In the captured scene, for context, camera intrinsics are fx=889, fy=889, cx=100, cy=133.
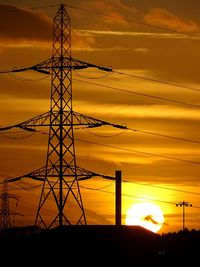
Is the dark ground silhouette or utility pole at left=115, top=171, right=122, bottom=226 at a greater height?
utility pole at left=115, top=171, right=122, bottom=226

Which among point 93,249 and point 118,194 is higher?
point 118,194

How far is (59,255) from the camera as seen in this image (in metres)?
91.4

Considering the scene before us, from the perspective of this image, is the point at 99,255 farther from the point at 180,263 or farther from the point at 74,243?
the point at 180,263

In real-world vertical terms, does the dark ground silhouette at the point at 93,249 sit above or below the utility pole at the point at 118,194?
below

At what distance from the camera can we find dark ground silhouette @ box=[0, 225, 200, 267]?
91.1 meters

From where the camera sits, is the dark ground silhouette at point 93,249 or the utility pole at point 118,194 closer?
the dark ground silhouette at point 93,249

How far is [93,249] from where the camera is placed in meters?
92.8

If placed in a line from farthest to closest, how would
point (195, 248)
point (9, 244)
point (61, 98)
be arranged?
1. point (195, 248)
2. point (9, 244)
3. point (61, 98)

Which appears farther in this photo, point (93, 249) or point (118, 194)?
point (118, 194)

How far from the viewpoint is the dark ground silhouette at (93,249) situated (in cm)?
9106

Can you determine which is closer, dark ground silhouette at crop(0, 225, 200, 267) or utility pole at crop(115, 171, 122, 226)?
dark ground silhouette at crop(0, 225, 200, 267)

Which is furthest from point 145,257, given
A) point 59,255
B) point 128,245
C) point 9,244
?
point 9,244

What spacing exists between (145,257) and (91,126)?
20.8m

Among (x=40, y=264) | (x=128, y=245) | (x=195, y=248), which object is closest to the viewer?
(x=40, y=264)
